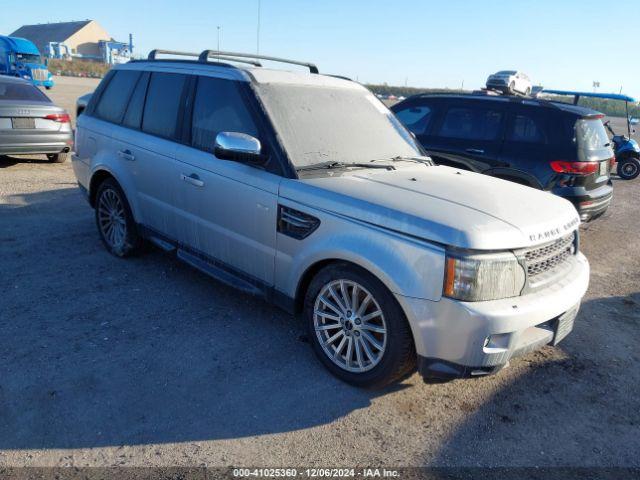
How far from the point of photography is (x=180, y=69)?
4.66 metres

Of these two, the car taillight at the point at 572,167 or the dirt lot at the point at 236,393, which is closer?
the dirt lot at the point at 236,393

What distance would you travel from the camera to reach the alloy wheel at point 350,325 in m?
3.25

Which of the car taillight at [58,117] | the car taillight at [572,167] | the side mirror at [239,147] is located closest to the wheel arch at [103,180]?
the side mirror at [239,147]

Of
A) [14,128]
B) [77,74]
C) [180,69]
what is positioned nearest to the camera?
[180,69]

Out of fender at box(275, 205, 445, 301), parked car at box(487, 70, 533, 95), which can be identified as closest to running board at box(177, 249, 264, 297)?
fender at box(275, 205, 445, 301)

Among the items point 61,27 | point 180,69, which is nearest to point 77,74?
point 61,27

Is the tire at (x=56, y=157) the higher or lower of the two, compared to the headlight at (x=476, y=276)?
lower

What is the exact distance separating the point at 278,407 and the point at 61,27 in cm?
11491

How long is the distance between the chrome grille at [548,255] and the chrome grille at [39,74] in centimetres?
3381

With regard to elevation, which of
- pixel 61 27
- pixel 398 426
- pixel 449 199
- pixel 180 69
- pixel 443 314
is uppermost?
pixel 61 27

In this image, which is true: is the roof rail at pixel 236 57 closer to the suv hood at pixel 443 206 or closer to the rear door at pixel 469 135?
the suv hood at pixel 443 206

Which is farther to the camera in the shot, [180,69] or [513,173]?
[513,173]

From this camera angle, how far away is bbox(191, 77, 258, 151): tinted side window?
393 centimetres

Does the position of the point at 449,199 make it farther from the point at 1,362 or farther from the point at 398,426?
the point at 1,362
